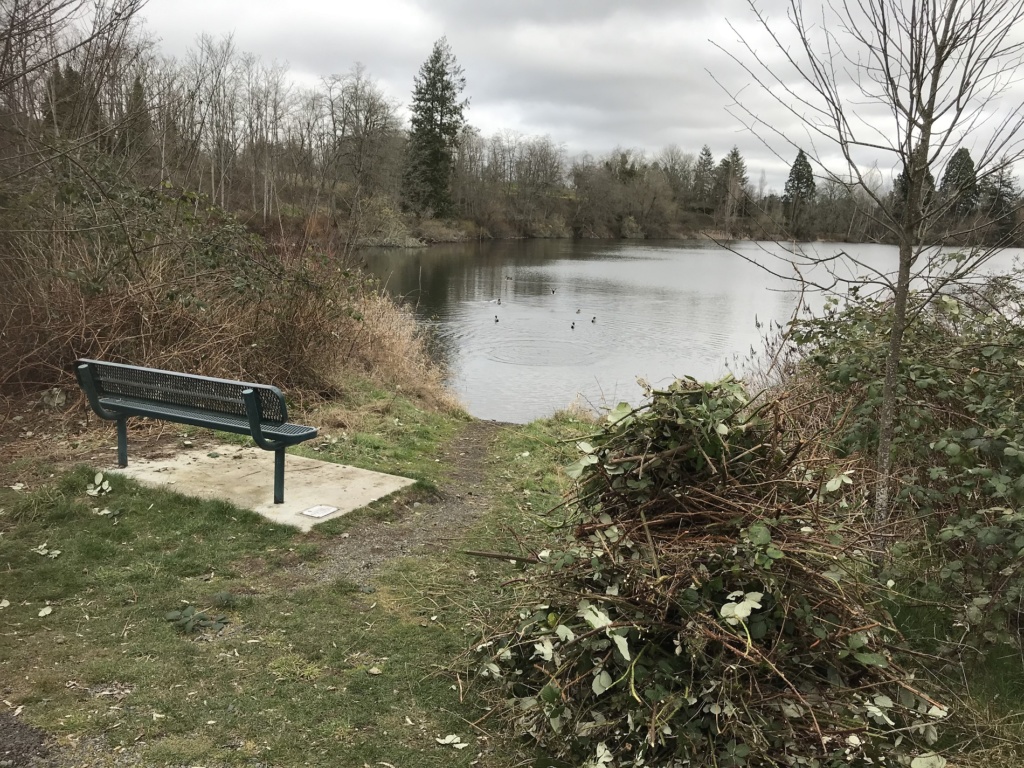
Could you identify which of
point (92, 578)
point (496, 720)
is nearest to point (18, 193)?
point (92, 578)

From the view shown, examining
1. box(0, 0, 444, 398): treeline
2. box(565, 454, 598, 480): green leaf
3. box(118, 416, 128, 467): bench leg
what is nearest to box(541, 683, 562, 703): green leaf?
box(565, 454, 598, 480): green leaf

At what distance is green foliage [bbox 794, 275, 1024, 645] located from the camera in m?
3.07

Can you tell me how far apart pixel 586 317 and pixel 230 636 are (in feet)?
75.1

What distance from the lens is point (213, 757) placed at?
249 centimetres

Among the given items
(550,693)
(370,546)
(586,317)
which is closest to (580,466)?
(550,693)

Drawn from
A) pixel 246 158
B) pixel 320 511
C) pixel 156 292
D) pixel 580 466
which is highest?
pixel 246 158

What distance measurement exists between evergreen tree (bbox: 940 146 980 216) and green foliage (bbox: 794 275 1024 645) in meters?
0.53

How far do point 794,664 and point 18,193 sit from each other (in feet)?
23.1

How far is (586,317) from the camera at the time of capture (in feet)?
84.1

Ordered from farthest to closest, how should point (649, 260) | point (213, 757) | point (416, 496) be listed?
point (649, 260) < point (416, 496) < point (213, 757)

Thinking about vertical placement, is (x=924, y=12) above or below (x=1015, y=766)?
above

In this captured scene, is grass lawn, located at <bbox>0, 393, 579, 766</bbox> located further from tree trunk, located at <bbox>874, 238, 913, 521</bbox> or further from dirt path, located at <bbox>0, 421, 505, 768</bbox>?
tree trunk, located at <bbox>874, 238, 913, 521</bbox>

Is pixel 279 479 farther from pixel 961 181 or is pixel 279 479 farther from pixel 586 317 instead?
pixel 586 317

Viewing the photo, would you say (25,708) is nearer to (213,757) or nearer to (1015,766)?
(213,757)
